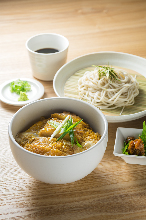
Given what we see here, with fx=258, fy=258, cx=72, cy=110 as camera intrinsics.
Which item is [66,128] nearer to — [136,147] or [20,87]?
[136,147]

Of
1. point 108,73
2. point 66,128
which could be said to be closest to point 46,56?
point 108,73

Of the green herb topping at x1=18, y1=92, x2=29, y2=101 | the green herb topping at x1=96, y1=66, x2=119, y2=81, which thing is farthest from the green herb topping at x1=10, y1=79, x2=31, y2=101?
the green herb topping at x1=96, y1=66, x2=119, y2=81

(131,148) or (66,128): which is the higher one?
(66,128)

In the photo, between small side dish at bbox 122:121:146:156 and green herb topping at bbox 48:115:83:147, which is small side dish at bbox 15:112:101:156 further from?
small side dish at bbox 122:121:146:156

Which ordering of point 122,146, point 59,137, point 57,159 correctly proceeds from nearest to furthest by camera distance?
point 57,159 → point 59,137 → point 122,146

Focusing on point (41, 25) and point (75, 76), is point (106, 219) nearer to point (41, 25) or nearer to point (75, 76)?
point (75, 76)

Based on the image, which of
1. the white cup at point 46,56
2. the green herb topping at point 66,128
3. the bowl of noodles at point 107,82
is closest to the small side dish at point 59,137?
the green herb topping at point 66,128

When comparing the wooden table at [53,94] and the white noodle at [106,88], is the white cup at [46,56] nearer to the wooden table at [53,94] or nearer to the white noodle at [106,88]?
the wooden table at [53,94]
